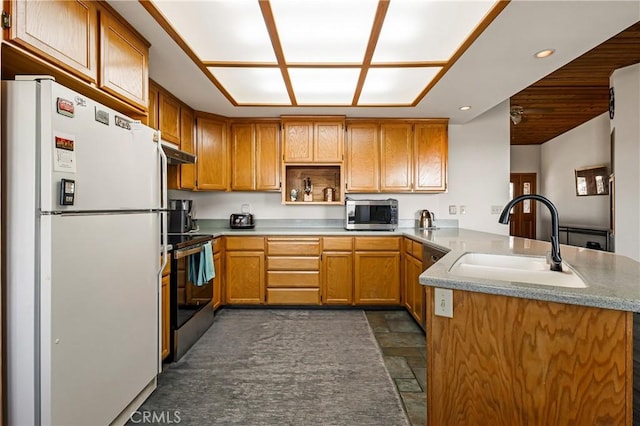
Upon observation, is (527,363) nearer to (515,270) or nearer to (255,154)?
(515,270)

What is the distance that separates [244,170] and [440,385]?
3225 millimetres

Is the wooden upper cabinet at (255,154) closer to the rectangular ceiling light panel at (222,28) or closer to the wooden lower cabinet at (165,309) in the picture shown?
the rectangular ceiling light panel at (222,28)

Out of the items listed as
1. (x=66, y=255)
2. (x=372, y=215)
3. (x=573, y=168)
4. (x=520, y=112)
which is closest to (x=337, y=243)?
(x=372, y=215)

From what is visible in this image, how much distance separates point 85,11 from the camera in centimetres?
156

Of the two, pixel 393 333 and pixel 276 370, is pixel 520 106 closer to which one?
pixel 393 333

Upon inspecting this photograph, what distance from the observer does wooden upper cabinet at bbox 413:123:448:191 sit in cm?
386

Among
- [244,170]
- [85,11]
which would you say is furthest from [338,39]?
[244,170]

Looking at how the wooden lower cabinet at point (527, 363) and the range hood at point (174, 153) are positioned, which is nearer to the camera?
the wooden lower cabinet at point (527, 363)

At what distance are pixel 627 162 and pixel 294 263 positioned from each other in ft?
12.7

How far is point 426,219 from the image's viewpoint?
3.92 meters

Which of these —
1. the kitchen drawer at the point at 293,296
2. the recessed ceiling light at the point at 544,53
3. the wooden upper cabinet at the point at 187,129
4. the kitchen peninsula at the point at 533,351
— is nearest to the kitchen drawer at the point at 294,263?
the kitchen drawer at the point at 293,296

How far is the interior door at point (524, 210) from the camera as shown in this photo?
292 inches

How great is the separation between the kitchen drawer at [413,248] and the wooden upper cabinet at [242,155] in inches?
76.6

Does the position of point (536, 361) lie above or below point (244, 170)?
below
